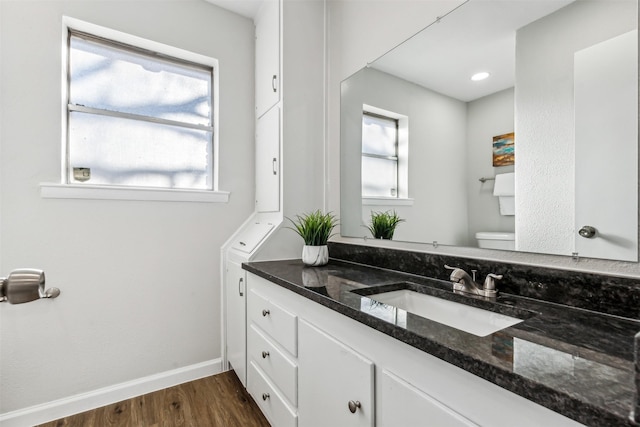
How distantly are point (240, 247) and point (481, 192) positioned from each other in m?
1.47

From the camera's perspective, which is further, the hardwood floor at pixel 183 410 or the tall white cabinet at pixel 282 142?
the tall white cabinet at pixel 282 142

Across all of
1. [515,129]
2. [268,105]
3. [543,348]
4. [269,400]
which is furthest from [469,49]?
[269,400]

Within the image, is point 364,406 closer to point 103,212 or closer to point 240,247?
point 240,247

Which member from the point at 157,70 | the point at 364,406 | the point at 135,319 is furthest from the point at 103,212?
the point at 364,406

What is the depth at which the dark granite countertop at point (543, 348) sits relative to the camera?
1.47 feet

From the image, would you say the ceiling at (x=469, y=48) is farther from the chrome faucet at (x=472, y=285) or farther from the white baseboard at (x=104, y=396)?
the white baseboard at (x=104, y=396)

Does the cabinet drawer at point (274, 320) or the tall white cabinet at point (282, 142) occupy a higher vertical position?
the tall white cabinet at point (282, 142)

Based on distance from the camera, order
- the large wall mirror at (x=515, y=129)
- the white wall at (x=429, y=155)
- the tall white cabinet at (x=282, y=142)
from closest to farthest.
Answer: the large wall mirror at (x=515, y=129) → the white wall at (x=429, y=155) → the tall white cabinet at (x=282, y=142)

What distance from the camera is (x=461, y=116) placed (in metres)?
1.27

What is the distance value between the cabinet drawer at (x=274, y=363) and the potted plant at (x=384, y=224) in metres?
0.79

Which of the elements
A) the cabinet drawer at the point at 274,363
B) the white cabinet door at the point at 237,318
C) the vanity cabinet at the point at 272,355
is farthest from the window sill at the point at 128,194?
the cabinet drawer at the point at 274,363

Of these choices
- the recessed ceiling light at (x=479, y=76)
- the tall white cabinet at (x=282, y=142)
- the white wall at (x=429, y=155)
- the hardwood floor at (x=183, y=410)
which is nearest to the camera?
the recessed ceiling light at (x=479, y=76)

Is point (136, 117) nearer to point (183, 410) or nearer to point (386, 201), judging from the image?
point (386, 201)

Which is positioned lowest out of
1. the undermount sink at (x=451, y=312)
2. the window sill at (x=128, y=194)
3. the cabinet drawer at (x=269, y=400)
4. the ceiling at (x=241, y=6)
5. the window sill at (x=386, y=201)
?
the cabinet drawer at (x=269, y=400)
